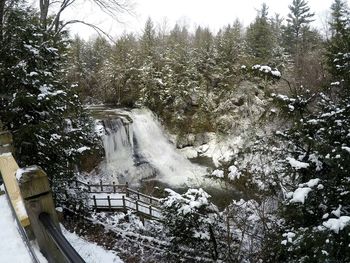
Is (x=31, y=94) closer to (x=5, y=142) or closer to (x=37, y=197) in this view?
(x=5, y=142)

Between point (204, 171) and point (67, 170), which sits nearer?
point (67, 170)

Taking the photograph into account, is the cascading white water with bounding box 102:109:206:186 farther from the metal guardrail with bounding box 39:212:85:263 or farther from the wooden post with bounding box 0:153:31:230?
the metal guardrail with bounding box 39:212:85:263

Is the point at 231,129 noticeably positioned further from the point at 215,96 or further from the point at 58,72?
the point at 58,72

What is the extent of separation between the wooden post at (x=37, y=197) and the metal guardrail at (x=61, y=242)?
0.06 m

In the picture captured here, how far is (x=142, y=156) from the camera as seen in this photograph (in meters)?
20.1

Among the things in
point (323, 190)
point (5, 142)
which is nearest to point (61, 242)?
point (323, 190)

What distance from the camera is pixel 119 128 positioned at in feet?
64.4

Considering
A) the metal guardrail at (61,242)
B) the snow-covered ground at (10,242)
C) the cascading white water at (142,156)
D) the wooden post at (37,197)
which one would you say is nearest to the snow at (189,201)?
the snow-covered ground at (10,242)

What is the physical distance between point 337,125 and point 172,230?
5.50 m

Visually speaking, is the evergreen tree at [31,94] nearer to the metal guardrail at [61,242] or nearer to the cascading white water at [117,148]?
the metal guardrail at [61,242]

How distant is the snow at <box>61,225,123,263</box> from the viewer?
24.5ft

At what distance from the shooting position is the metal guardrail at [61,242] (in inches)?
63.3

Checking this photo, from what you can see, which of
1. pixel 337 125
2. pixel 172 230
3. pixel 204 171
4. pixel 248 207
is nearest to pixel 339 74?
pixel 337 125

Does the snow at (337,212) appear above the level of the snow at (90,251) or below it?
above
